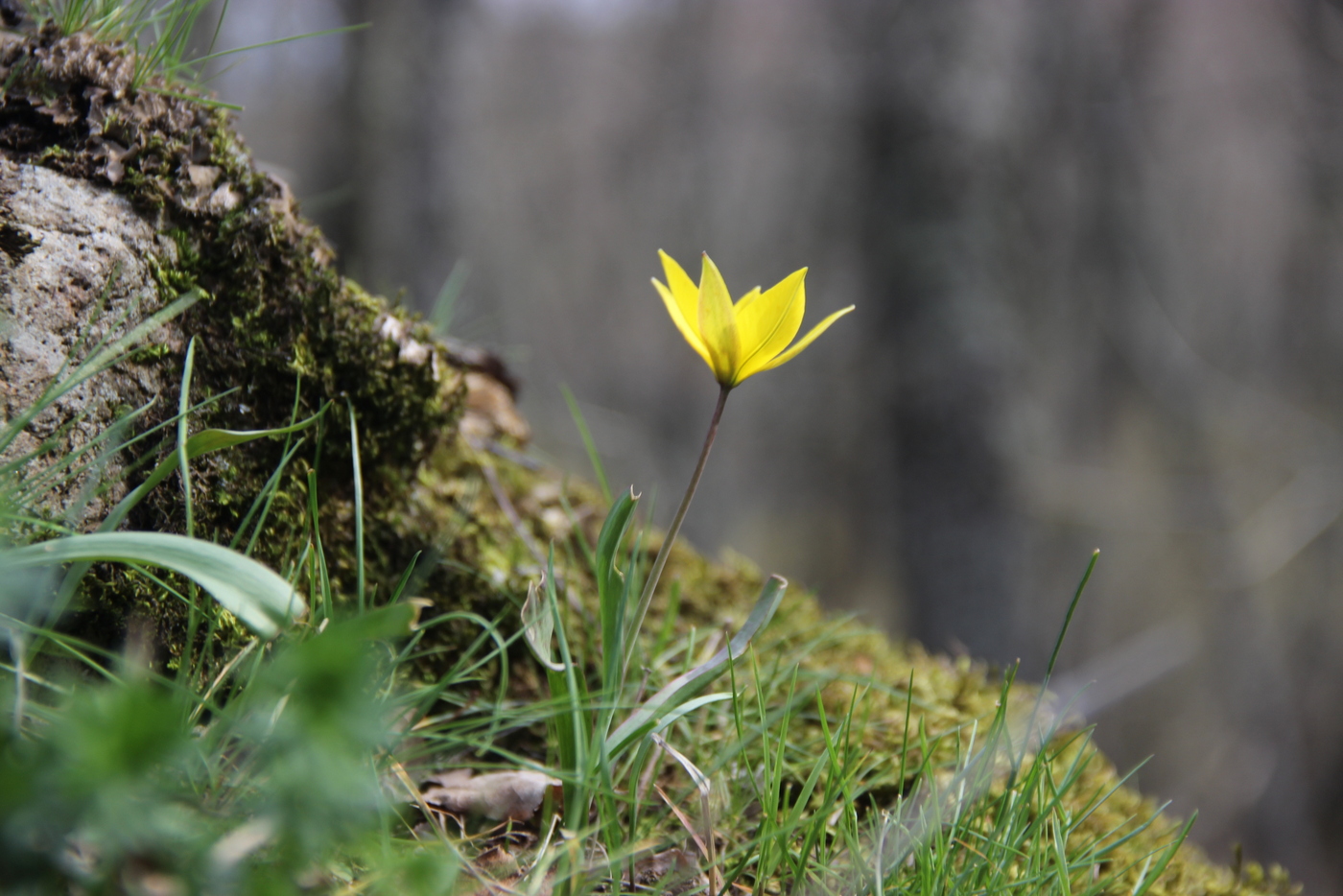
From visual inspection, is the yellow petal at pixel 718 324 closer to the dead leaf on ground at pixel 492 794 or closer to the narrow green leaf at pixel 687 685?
the narrow green leaf at pixel 687 685

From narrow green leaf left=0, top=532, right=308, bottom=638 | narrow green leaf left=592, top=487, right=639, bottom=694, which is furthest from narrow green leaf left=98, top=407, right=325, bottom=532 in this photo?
narrow green leaf left=592, top=487, right=639, bottom=694

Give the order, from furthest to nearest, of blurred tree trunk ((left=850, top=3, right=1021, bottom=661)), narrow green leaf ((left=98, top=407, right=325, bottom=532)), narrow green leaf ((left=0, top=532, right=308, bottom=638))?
blurred tree trunk ((left=850, top=3, right=1021, bottom=661)), narrow green leaf ((left=98, top=407, right=325, bottom=532)), narrow green leaf ((left=0, top=532, right=308, bottom=638))

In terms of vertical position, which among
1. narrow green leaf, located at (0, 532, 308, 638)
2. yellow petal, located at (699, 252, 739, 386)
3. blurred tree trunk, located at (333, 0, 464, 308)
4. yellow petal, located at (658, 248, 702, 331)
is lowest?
narrow green leaf, located at (0, 532, 308, 638)

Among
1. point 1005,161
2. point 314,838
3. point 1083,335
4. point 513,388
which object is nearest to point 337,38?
point 1005,161

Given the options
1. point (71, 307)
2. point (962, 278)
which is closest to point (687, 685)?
point (71, 307)

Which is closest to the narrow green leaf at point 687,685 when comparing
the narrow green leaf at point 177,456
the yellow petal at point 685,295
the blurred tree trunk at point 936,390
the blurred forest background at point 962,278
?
the yellow petal at point 685,295

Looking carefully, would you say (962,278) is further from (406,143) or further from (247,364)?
(247,364)

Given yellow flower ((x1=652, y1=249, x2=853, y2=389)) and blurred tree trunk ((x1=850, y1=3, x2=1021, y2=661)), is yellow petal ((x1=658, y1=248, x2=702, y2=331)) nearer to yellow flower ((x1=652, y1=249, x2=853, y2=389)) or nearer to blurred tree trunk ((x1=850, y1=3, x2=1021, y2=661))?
yellow flower ((x1=652, y1=249, x2=853, y2=389))
